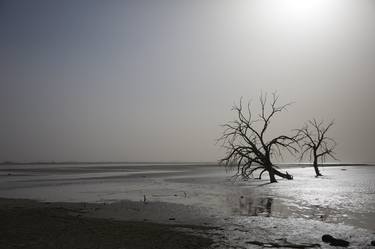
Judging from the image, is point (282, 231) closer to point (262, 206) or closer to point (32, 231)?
point (262, 206)

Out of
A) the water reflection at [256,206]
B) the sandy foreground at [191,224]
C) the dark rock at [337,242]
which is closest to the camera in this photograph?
the dark rock at [337,242]

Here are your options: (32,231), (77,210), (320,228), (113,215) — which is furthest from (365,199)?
(32,231)

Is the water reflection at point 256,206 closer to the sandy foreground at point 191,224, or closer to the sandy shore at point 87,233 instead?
the sandy foreground at point 191,224

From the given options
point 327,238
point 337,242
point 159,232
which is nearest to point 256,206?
point 159,232

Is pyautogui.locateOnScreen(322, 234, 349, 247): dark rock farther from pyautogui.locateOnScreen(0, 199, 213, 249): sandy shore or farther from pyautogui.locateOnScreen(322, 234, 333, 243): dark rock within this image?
pyautogui.locateOnScreen(0, 199, 213, 249): sandy shore

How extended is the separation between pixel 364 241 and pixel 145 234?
5.85 m

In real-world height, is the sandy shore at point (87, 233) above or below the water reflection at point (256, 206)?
above

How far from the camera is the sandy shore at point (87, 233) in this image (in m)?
9.80

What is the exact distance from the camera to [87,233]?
11.3 meters

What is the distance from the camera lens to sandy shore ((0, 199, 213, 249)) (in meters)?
9.80

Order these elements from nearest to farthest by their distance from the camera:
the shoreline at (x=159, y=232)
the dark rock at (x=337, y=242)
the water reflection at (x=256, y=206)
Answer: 1. the dark rock at (x=337, y=242)
2. the shoreline at (x=159, y=232)
3. the water reflection at (x=256, y=206)

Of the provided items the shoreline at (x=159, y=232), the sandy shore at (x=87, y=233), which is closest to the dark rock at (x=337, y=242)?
the shoreline at (x=159, y=232)

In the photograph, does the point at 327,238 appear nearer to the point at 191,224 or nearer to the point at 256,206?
the point at 191,224

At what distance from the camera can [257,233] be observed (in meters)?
11.2
